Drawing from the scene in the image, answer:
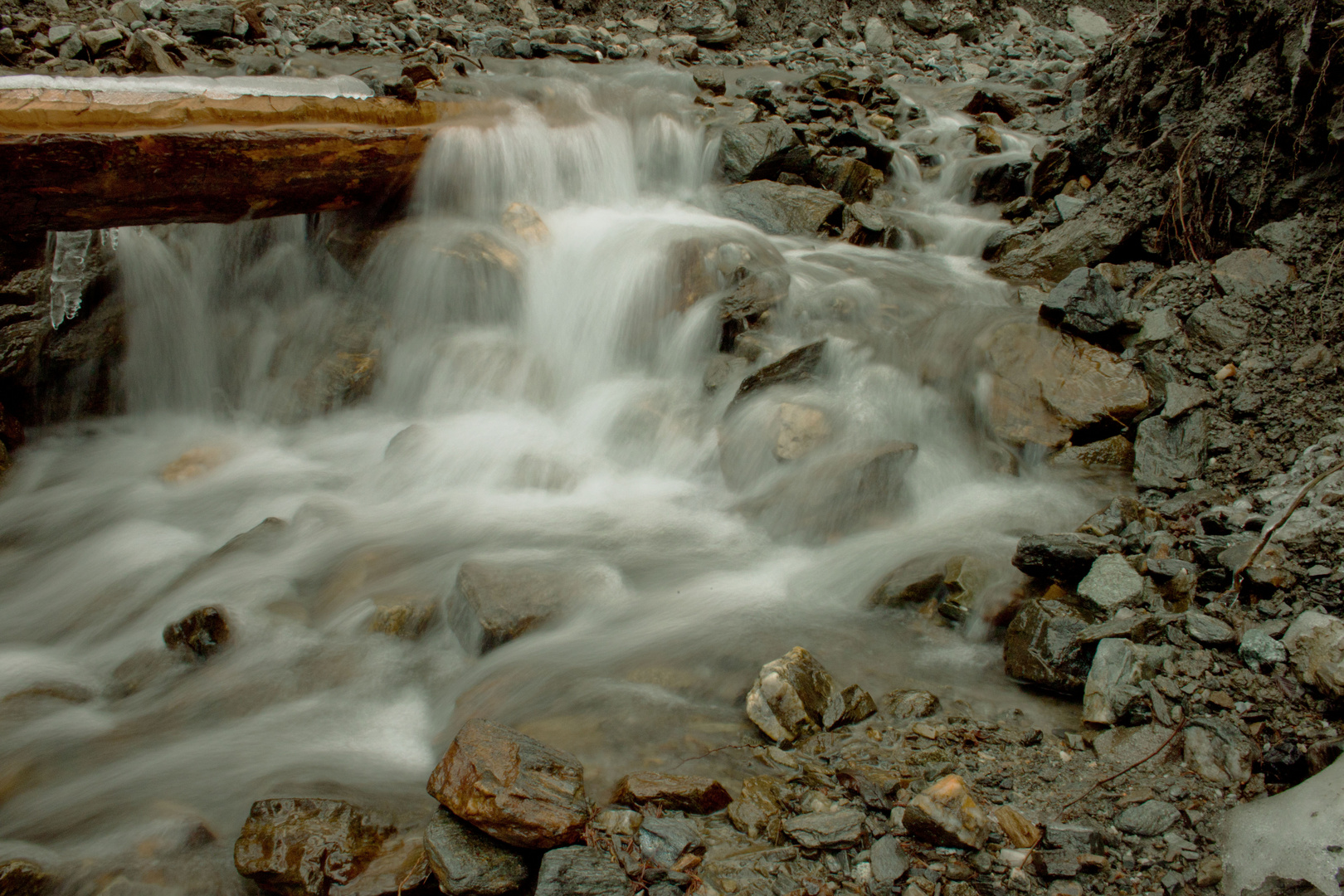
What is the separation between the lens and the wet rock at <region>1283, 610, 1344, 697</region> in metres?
2.30

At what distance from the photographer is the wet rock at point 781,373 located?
5.27 metres

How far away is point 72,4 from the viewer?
30.1 ft

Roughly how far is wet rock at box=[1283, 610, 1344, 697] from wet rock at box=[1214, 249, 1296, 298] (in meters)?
2.75

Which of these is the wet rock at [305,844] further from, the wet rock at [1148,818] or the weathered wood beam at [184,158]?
the weathered wood beam at [184,158]

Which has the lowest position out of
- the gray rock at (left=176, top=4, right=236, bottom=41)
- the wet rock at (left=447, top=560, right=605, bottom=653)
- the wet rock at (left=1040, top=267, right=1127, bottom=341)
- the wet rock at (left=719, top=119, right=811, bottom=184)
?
the wet rock at (left=447, top=560, right=605, bottom=653)

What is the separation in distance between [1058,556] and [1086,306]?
2406 mm

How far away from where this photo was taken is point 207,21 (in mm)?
9359

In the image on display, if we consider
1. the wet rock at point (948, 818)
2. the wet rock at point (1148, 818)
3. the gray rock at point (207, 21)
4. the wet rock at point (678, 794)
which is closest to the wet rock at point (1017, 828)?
the wet rock at point (948, 818)

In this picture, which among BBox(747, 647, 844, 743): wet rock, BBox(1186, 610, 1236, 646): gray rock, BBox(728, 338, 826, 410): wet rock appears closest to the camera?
BBox(1186, 610, 1236, 646): gray rock

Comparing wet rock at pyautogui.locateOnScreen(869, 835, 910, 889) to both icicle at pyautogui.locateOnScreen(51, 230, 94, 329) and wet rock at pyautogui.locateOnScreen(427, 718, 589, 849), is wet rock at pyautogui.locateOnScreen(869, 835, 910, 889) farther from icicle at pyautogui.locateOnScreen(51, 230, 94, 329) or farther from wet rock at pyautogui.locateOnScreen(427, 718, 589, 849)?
icicle at pyautogui.locateOnScreen(51, 230, 94, 329)

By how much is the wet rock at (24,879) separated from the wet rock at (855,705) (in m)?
2.50

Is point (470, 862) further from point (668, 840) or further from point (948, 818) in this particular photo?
point (948, 818)

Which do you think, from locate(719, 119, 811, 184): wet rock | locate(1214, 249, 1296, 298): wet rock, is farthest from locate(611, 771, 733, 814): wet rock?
locate(719, 119, 811, 184): wet rock

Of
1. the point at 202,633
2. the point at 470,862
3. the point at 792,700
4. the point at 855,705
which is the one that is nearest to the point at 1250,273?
the point at 855,705
